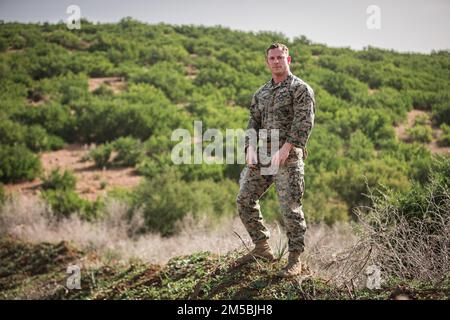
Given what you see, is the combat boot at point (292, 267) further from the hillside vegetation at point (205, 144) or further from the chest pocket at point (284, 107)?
the chest pocket at point (284, 107)

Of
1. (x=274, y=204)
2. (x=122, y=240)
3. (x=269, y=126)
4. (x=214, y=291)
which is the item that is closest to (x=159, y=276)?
(x=214, y=291)

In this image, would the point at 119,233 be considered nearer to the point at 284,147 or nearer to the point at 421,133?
the point at 284,147

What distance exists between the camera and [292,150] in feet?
13.5

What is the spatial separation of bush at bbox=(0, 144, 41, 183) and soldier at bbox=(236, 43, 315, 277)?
41.6 feet

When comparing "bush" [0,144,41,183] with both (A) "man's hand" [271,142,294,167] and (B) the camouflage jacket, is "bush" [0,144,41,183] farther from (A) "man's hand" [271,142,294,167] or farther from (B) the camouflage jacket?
(A) "man's hand" [271,142,294,167]

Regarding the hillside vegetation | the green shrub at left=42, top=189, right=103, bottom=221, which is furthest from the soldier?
the green shrub at left=42, top=189, right=103, bottom=221

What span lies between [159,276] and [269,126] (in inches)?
111

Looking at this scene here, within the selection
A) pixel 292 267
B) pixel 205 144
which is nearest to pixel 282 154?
pixel 292 267

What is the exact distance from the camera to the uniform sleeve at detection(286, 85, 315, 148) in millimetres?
3984

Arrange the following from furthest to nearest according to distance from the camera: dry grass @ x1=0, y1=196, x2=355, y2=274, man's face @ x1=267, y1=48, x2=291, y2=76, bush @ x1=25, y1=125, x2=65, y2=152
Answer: bush @ x1=25, y1=125, x2=65, y2=152 < dry grass @ x1=0, y1=196, x2=355, y2=274 < man's face @ x1=267, y1=48, x2=291, y2=76

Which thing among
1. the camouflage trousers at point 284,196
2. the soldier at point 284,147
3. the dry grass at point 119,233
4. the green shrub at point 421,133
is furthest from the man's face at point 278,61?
the green shrub at point 421,133

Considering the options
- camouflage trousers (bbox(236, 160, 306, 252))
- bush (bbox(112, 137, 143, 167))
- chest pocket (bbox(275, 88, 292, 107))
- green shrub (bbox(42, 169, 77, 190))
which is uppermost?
chest pocket (bbox(275, 88, 292, 107))

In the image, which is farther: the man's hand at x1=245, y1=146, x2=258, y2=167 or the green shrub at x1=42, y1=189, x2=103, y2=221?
the green shrub at x1=42, y1=189, x2=103, y2=221

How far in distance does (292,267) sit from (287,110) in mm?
1596
